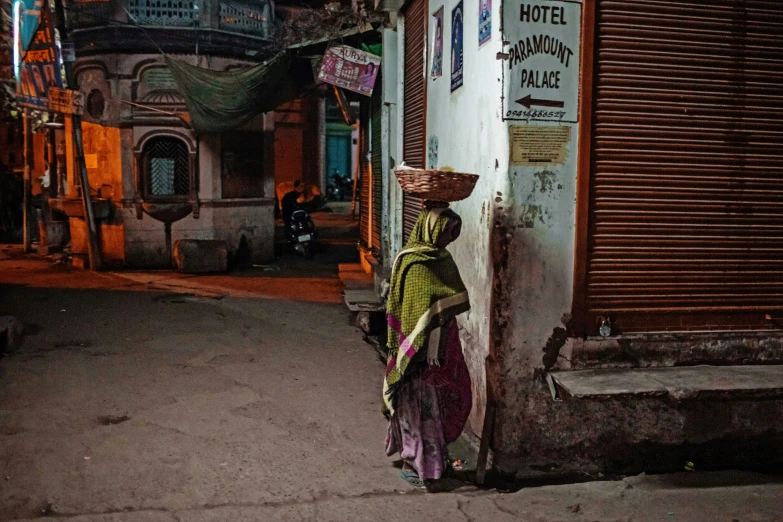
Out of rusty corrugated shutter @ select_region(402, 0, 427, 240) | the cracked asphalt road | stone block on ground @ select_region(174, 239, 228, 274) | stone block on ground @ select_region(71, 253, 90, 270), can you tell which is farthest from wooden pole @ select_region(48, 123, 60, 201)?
rusty corrugated shutter @ select_region(402, 0, 427, 240)

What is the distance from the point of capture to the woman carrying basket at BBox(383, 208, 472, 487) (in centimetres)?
425

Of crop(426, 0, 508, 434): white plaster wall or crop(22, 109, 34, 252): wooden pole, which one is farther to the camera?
crop(22, 109, 34, 252): wooden pole

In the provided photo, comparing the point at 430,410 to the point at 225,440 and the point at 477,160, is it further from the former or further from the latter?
the point at 477,160

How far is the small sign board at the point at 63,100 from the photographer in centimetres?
1247

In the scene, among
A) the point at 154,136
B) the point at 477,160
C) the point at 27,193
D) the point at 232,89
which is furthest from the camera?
the point at 27,193

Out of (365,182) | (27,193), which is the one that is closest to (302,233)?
(365,182)

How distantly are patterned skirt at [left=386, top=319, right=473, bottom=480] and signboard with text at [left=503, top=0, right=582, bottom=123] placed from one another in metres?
1.44

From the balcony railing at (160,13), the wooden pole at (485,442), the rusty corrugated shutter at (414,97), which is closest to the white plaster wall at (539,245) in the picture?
the wooden pole at (485,442)

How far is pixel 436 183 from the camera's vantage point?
4184mm

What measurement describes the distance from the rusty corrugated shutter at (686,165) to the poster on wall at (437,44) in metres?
2.01

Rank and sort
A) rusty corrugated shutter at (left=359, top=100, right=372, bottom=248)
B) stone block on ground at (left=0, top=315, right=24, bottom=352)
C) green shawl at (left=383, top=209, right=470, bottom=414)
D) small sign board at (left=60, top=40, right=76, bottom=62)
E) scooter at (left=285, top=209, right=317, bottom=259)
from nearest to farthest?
green shawl at (left=383, top=209, right=470, bottom=414), stone block on ground at (left=0, top=315, right=24, bottom=352), rusty corrugated shutter at (left=359, top=100, right=372, bottom=248), small sign board at (left=60, top=40, right=76, bottom=62), scooter at (left=285, top=209, right=317, bottom=259)

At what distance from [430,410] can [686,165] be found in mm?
2301

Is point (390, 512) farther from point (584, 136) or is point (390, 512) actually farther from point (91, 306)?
point (91, 306)

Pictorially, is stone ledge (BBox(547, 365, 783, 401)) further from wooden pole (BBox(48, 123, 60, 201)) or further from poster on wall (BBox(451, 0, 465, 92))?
wooden pole (BBox(48, 123, 60, 201))
